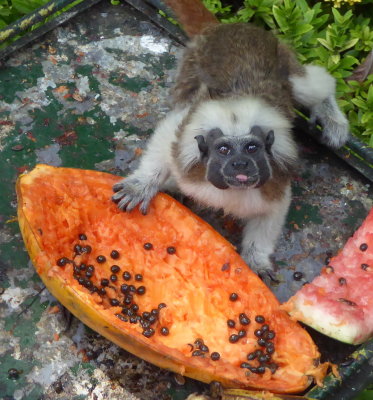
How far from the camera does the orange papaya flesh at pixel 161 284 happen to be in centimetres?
291

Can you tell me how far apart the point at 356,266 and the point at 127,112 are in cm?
203

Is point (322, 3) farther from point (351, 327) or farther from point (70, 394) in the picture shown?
point (70, 394)

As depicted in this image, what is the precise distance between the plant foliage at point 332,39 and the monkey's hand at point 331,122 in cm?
65

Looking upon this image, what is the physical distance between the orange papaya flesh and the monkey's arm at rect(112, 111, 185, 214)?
6 cm

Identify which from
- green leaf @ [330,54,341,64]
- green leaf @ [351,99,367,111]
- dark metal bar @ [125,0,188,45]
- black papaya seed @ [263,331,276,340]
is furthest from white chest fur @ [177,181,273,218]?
green leaf @ [330,54,341,64]

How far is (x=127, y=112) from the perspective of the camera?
435 cm

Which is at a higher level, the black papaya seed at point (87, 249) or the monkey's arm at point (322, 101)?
the monkey's arm at point (322, 101)

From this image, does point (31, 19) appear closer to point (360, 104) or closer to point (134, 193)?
point (134, 193)

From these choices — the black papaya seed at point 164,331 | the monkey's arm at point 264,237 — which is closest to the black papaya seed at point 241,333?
the black papaya seed at point 164,331

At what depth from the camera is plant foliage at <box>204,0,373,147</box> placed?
5.14m

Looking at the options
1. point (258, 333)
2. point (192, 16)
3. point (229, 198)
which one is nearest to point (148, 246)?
point (229, 198)

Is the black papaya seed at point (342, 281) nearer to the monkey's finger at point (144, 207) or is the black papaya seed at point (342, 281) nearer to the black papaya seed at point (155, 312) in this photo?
the black papaya seed at point (155, 312)

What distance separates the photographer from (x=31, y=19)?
4.54 meters

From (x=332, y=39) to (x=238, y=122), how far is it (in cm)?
237
